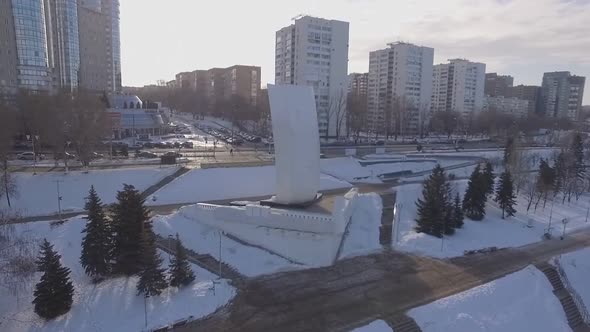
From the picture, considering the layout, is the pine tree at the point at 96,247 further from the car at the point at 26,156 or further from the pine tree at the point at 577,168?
the pine tree at the point at 577,168

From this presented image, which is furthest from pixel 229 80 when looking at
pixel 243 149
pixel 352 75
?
pixel 243 149

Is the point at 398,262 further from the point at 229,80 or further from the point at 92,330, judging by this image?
the point at 229,80

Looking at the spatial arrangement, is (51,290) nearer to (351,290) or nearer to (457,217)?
(351,290)

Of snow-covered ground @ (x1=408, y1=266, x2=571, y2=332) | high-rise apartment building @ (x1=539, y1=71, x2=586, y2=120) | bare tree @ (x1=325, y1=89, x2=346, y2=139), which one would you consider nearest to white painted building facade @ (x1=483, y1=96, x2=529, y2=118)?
high-rise apartment building @ (x1=539, y1=71, x2=586, y2=120)

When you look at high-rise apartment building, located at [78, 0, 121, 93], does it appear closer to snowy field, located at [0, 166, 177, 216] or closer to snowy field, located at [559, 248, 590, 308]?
snowy field, located at [0, 166, 177, 216]

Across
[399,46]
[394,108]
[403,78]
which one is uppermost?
[399,46]
